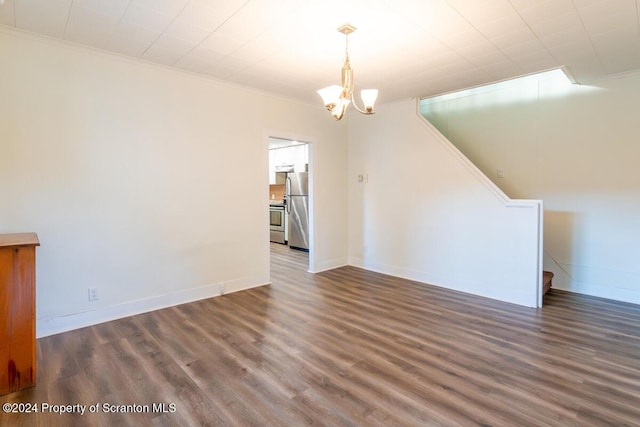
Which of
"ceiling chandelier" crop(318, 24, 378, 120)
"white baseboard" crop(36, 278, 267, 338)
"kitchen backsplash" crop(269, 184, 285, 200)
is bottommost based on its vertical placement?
"white baseboard" crop(36, 278, 267, 338)

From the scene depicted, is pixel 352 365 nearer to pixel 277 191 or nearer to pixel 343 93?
A: pixel 343 93

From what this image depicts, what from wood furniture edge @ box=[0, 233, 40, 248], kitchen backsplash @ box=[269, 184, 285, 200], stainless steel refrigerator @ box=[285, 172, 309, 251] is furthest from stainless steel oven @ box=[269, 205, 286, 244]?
wood furniture edge @ box=[0, 233, 40, 248]

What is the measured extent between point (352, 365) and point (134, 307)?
7.77 feet

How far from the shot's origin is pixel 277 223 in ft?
25.9

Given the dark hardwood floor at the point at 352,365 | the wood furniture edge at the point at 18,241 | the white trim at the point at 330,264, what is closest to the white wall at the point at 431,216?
the white trim at the point at 330,264

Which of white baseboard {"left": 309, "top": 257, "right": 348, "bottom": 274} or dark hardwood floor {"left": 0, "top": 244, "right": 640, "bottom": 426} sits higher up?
white baseboard {"left": 309, "top": 257, "right": 348, "bottom": 274}

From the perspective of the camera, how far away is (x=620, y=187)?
374cm

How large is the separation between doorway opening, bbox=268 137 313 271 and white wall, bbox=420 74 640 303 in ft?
10.9

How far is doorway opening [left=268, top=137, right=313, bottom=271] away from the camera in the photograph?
6.79m

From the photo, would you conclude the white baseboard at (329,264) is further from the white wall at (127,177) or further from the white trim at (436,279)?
the white wall at (127,177)

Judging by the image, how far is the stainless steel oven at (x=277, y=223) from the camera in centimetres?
774

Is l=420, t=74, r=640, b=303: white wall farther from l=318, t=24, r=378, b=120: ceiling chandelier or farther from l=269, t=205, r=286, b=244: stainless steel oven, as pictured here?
l=269, t=205, r=286, b=244: stainless steel oven

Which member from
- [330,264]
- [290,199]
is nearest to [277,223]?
A: [290,199]

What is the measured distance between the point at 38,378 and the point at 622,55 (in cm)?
561
